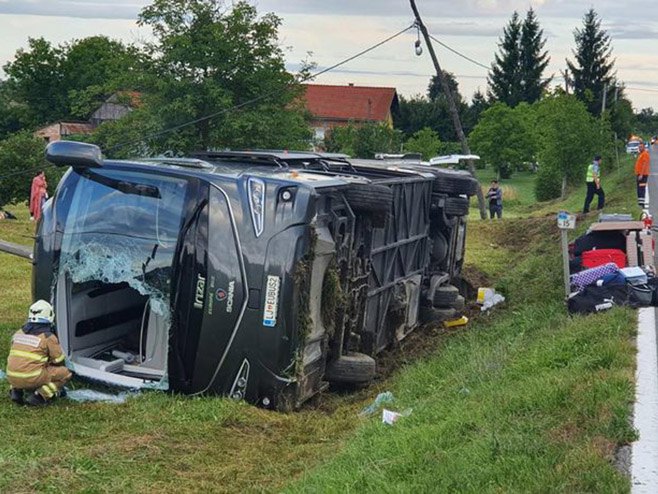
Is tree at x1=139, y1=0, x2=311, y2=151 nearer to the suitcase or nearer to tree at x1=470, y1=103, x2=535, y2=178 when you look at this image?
the suitcase

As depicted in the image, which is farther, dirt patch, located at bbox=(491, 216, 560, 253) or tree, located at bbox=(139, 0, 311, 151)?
tree, located at bbox=(139, 0, 311, 151)

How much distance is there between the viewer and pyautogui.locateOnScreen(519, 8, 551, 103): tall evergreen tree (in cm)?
7856

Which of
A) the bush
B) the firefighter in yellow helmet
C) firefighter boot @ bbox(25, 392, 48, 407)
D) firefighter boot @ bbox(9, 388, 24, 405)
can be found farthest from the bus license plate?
the bush

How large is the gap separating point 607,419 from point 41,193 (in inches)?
690

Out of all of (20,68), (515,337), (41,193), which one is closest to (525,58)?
(20,68)

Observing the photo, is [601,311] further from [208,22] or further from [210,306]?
[208,22]

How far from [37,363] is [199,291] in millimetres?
1394

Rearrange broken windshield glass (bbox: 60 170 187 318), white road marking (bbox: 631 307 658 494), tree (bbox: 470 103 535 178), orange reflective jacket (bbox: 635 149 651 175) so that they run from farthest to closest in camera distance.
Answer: tree (bbox: 470 103 535 178) → orange reflective jacket (bbox: 635 149 651 175) → broken windshield glass (bbox: 60 170 187 318) → white road marking (bbox: 631 307 658 494)

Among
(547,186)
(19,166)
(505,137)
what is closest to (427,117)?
(505,137)

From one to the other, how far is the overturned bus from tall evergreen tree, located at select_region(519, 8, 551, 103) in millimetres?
73382

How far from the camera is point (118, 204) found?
7.46 meters

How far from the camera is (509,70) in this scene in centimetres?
7825

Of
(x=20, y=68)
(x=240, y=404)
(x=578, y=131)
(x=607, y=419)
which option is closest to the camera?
(x=607, y=419)

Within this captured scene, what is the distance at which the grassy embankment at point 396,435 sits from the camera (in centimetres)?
466
